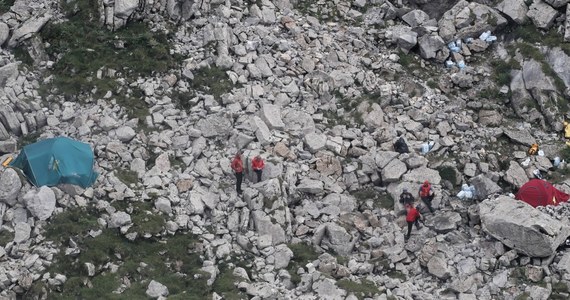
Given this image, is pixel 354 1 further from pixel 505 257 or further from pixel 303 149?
pixel 505 257

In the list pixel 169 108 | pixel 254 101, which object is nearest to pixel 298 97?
pixel 254 101

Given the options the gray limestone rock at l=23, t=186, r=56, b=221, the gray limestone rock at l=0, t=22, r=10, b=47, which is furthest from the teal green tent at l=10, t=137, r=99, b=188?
the gray limestone rock at l=0, t=22, r=10, b=47

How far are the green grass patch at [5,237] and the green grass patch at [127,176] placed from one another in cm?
419

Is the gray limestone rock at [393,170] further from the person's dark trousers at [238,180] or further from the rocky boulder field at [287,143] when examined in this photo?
the person's dark trousers at [238,180]

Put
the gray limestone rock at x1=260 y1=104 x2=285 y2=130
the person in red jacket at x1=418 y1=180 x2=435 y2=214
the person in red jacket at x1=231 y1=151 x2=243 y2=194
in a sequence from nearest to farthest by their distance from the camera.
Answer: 1. the person in red jacket at x1=231 y1=151 x2=243 y2=194
2. the person in red jacket at x1=418 y1=180 x2=435 y2=214
3. the gray limestone rock at x1=260 y1=104 x2=285 y2=130

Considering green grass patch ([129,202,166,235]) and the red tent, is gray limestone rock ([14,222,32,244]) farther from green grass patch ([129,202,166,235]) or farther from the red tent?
the red tent

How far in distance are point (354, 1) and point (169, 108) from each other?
37.8 ft

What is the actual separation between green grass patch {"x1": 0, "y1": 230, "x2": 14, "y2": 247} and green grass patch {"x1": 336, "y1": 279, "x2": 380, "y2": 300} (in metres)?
10.8

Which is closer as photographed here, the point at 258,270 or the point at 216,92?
the point at 258,270

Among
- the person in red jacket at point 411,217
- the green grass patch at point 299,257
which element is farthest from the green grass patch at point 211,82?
the person in red jacket at point 411,217

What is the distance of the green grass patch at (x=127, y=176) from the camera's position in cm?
2600

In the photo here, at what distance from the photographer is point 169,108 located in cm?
2881

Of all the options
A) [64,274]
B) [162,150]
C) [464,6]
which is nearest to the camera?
[64,274]

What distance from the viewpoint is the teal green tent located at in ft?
83.2
